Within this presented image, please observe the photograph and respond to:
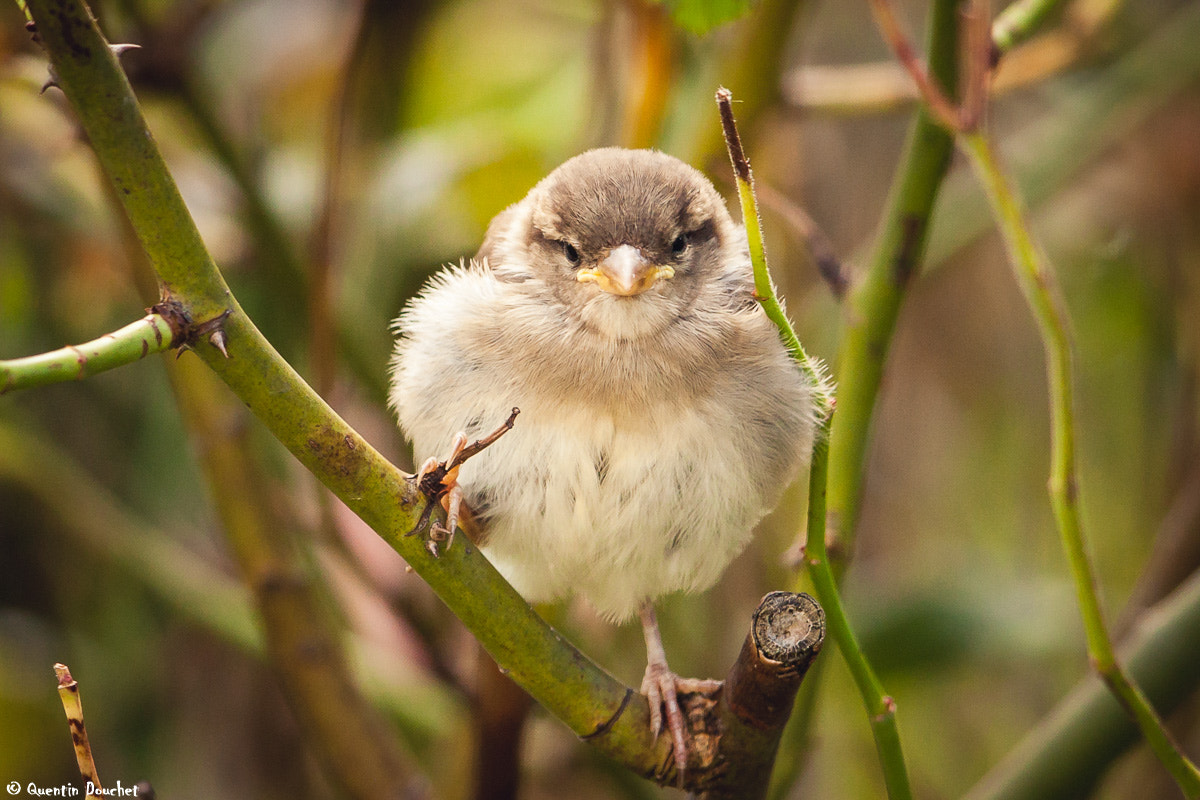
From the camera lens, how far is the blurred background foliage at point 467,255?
2.80 m

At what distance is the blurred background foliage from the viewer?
2.80m

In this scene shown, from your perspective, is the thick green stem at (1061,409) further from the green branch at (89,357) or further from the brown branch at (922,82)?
the green branch at (89,357)

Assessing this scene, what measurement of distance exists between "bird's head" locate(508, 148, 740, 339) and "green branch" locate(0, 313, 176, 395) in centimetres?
100

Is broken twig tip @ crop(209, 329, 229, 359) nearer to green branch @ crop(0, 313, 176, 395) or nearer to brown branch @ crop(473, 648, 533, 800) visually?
green branch @ crop(0, 313, 176, 395)

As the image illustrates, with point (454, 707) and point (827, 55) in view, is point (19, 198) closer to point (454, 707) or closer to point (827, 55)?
point (454, 707)

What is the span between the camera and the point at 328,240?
2561mm

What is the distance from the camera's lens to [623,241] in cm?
205

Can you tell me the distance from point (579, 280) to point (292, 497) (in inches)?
61.0

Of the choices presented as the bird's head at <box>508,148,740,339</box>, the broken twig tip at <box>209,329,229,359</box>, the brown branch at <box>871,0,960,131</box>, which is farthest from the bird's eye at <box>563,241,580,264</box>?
the broken twig tip at <box>209,329,229,359</box>

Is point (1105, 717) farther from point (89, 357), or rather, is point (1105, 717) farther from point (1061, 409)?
point (89, 357)

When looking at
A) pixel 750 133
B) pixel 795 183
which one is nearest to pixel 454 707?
pixel 750 133

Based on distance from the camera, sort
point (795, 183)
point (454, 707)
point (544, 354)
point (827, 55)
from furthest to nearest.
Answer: point (827, 55) → point (795, 183) → point (454, 707) → point (544, 354)

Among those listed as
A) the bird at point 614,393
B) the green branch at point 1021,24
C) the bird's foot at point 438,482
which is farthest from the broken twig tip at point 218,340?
the green branch at point 1021,24

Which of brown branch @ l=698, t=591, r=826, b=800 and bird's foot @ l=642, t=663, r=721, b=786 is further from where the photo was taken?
bird's foot @ l=642, t=663, r=721, b=786
